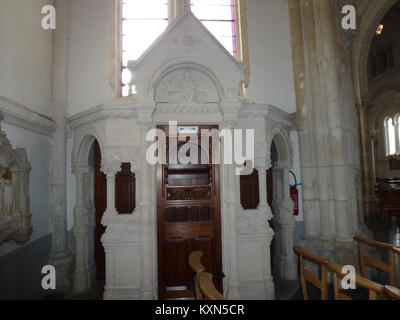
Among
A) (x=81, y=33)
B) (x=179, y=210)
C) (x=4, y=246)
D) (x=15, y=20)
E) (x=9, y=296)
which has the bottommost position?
(x=9, y=296)

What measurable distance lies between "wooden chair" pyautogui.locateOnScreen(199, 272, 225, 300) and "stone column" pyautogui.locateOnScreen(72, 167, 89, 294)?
274cm

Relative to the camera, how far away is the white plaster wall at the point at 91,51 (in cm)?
471

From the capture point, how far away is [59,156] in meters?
4.34

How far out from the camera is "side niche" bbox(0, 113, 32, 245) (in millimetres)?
3150

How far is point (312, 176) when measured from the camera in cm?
445

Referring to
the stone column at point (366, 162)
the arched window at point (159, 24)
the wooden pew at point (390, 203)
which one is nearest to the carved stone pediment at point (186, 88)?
the arched window at point (159, 24)

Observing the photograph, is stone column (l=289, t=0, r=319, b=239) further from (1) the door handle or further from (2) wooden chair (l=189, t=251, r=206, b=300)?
(2) wooden chair (l=189, t=251, r=206, b=300)

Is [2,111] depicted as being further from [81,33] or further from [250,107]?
[250,107]

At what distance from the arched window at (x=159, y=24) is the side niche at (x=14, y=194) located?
2195 millimetres

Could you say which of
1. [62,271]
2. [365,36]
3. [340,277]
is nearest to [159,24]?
[62,271]

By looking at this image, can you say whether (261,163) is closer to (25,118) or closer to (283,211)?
(283,211)

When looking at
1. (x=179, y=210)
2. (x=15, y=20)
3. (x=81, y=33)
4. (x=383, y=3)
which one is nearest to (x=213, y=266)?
→ (x=179, y=210)

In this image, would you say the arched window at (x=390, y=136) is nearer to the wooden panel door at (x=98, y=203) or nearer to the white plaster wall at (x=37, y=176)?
the wooden panel door at (x=98, y=203)

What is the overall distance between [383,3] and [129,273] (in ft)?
30.2
